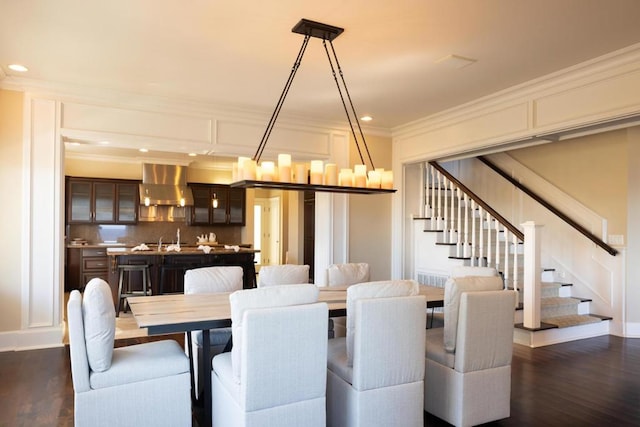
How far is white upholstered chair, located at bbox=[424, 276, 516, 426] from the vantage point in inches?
106

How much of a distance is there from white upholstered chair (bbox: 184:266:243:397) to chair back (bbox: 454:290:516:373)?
5.56 ft

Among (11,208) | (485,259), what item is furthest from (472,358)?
(11,208)

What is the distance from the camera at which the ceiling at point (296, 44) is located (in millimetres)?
2959

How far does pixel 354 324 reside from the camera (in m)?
2.52

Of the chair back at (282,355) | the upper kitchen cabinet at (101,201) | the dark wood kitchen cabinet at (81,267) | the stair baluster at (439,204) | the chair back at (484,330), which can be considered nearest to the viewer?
the chair back at (282,355)

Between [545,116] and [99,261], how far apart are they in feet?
27.1

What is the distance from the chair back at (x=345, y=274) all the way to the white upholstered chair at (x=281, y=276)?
12.8 inches

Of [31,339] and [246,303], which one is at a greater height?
[246,303]

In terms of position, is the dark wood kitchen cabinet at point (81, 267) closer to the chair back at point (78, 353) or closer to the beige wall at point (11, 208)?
the beige wall at point (11, 208)

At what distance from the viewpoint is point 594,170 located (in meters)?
5.88

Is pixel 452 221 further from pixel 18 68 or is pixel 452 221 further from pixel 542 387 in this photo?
pixel 18 68

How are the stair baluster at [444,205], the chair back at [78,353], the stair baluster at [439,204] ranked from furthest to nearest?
the stair baluster at [439,204]
the stair baluster at [444,205]
the chair back at [78,353]

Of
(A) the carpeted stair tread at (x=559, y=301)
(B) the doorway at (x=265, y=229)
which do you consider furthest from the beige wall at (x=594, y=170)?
(B) the doorway at (x=265, y=229)

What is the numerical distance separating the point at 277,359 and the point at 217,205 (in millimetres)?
8236
